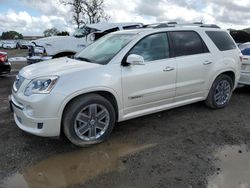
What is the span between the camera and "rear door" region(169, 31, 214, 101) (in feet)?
16.8

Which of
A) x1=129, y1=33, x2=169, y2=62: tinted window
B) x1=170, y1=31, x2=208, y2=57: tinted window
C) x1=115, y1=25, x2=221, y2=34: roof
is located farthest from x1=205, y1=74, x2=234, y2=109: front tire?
x1=129, y1=33, x2=169, y2=62: tinted window

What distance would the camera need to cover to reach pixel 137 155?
157 inches

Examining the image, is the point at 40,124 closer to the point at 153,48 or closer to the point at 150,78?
the point at 150,78

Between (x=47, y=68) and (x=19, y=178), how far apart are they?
170cm

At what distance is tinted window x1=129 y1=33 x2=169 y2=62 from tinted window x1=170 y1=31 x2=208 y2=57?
0.22 m

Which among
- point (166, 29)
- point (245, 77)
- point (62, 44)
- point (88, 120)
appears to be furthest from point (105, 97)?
point (62, 44)

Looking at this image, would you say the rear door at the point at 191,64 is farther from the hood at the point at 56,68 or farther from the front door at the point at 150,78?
the hood at the point at 56,68

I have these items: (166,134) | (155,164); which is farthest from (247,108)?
(155,164)

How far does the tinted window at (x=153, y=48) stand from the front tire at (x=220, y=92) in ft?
5.07

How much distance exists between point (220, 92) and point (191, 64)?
1.25 meters

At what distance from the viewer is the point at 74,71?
4051mm

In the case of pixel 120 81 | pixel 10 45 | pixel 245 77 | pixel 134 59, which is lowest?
pixel 10 45

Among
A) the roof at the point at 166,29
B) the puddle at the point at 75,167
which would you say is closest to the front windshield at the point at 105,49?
the roof at the point at 166,29

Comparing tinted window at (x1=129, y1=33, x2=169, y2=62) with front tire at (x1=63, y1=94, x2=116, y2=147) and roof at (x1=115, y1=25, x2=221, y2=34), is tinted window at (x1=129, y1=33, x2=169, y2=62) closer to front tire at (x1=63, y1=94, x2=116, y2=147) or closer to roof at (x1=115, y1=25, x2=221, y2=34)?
roof at (x1=115, y1=25, x2=221, y2=34)
